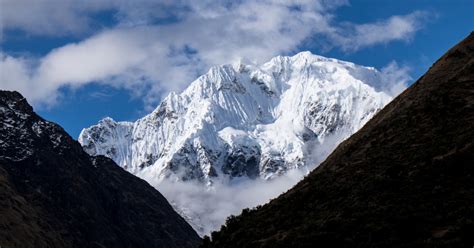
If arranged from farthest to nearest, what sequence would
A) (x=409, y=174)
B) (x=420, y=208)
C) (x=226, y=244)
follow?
1. (x=226, y=244)
2. (x=409, y=174)
3. (x=420, y=208)

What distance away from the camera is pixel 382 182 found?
47125 millimetres

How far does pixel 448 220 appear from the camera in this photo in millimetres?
37094

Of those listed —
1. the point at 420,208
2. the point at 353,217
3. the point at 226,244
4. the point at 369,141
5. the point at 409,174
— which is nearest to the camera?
the point at 420,208

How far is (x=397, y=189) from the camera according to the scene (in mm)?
44625

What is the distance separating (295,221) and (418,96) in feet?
74.8

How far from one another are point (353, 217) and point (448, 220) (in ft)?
22.7

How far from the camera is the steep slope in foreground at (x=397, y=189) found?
38.2 meters

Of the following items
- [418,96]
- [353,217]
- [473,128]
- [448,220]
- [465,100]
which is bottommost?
[448,220]

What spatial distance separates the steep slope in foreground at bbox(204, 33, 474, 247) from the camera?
38.2 metres

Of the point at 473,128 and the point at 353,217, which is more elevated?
the point at 473,128

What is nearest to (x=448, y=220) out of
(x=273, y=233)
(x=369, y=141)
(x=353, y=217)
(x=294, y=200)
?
(x=353, y=217)

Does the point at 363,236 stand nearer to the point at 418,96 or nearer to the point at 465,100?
the point at 465,100

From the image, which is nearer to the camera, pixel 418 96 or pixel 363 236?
pixel 363 236

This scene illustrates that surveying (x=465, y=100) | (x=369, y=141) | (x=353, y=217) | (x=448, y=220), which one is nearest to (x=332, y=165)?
(x=369, y=141)
